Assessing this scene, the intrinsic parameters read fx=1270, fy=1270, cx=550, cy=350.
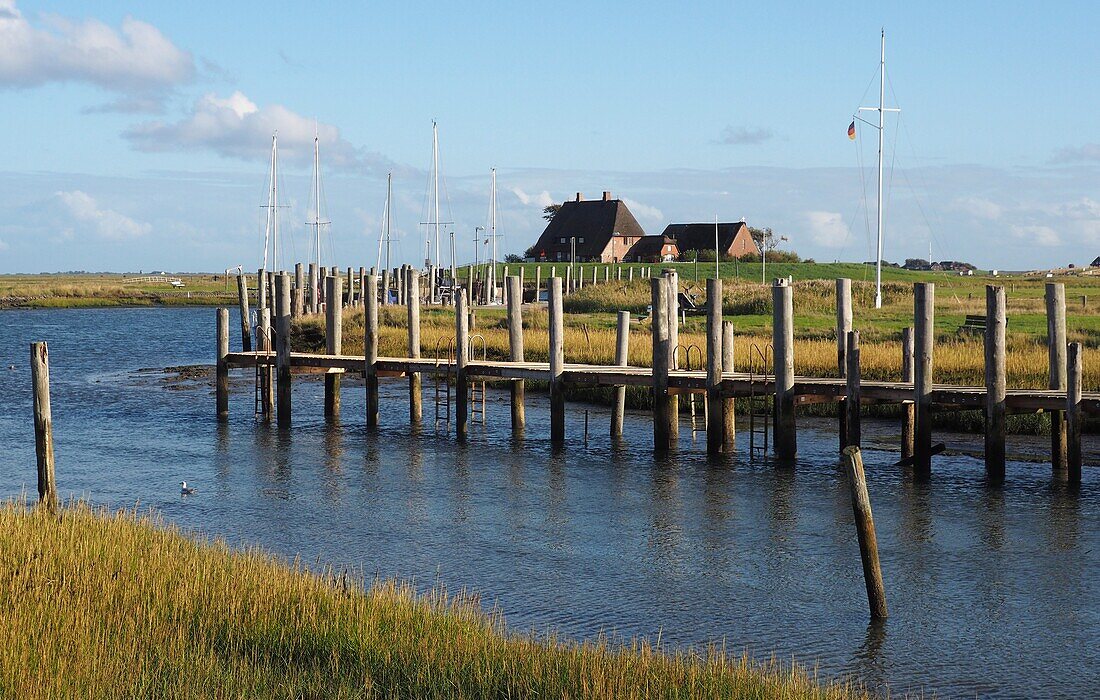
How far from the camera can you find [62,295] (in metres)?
120

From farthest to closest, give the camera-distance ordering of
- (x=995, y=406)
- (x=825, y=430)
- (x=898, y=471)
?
(x=825, y=430) → (x=898, y=471) → (x=995, y=406)

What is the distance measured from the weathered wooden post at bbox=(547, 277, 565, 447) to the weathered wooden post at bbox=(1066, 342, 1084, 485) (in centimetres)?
985

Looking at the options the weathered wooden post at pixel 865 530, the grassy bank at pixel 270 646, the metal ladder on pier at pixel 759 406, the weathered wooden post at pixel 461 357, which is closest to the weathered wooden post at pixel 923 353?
the metal ladder on pier at pixel 759 406

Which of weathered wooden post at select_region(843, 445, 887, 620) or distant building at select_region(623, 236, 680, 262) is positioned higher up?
distant building at select_region(623, 236, 680, 262)

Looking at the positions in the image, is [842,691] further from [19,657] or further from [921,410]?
[921,410]

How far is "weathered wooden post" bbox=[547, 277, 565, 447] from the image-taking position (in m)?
26.1

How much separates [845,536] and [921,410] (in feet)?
14.1

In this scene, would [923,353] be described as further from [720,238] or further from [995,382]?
[720,238]

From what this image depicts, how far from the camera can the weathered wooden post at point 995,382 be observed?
807 inches

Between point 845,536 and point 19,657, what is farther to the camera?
point 845,536

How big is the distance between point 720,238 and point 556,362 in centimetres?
8365

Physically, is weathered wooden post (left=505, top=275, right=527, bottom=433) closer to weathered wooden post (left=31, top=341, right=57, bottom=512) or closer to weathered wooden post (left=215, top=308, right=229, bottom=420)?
weathered wooden post (left=215, top=308, right=229, bottom=420)

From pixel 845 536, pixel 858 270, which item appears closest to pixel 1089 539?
pixel 845 536

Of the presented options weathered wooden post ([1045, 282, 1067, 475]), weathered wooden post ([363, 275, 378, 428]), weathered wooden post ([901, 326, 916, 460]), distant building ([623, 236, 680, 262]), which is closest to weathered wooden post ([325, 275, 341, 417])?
weathered wooden post ([363, 275, 378, 428])
